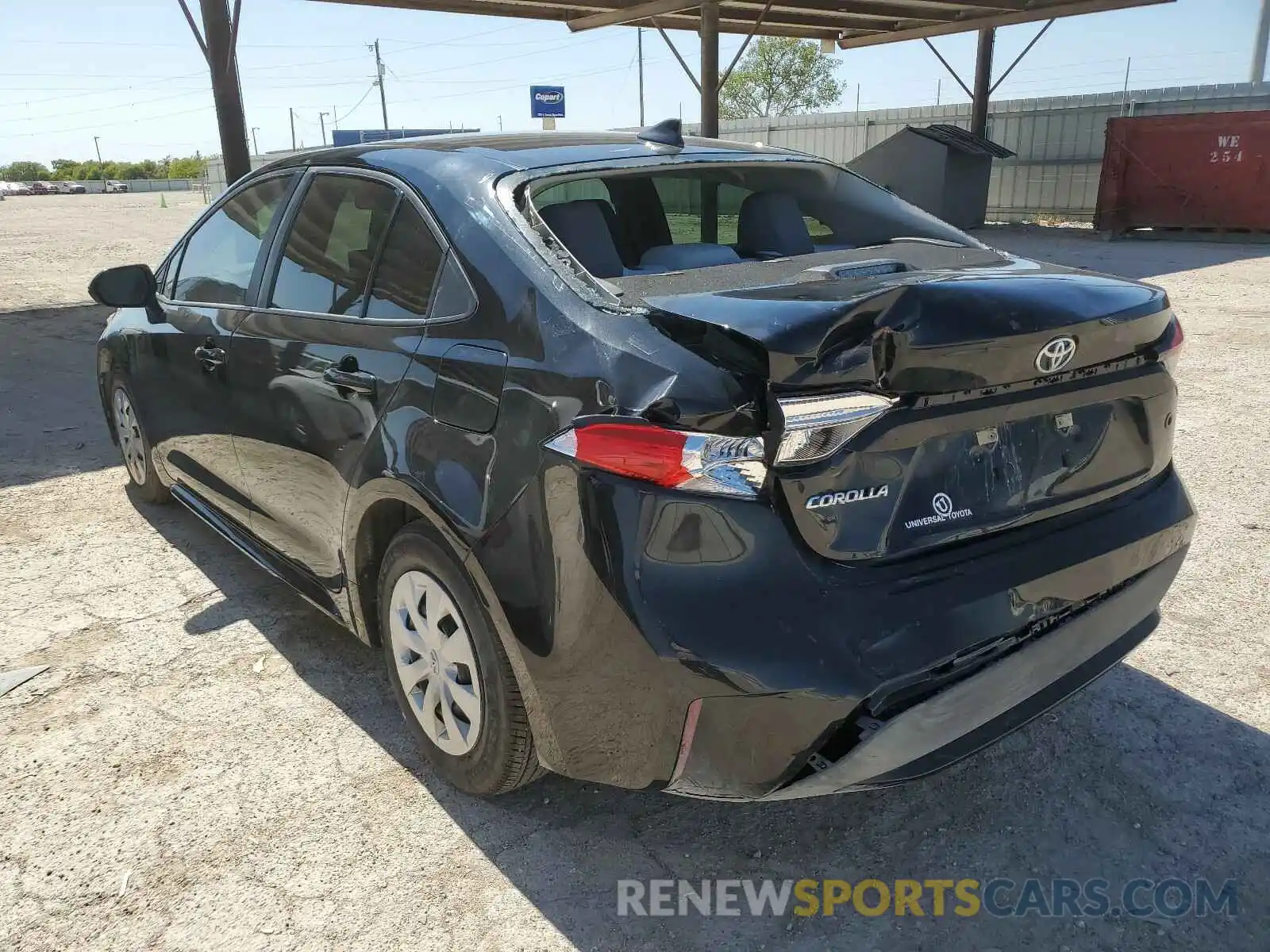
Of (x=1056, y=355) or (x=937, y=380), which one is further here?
(x=1056, y=355)

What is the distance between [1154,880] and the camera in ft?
7.30

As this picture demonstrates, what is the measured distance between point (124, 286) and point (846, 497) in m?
3.08

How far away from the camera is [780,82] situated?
213ft

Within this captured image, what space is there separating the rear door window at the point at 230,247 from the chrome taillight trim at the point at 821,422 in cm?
216

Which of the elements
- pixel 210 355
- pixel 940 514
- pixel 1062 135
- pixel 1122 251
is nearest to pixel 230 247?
pixel 210 355

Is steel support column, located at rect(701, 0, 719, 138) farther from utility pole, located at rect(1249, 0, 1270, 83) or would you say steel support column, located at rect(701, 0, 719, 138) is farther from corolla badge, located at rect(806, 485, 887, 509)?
utility pole, located at rect(1249, 0, 1270, 83)

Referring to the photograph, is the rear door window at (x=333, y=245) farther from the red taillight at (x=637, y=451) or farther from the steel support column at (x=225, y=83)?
the steel support column at (x=225, y=83)

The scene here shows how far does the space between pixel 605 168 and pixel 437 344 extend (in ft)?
2.30

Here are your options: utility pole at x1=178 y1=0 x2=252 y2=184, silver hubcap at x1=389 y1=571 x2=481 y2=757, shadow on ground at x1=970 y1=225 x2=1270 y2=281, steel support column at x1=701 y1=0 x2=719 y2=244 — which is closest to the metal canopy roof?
steel support column at x1=701 y1=0 x2=719 y2=244

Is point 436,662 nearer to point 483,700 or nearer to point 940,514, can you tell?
point 483,700

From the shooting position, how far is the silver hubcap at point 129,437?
445 centimetres

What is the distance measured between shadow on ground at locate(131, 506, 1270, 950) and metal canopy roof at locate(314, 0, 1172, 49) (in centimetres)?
1197

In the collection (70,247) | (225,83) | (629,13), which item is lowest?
(70,247)

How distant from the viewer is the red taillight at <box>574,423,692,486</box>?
1.83 meters
